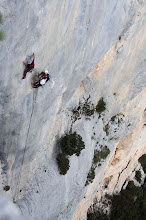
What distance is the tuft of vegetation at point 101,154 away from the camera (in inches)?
628

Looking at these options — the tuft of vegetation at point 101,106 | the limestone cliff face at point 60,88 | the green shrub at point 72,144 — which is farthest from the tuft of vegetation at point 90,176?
the tuft of vegetation at point 101,106

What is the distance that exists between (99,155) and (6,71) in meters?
10.9

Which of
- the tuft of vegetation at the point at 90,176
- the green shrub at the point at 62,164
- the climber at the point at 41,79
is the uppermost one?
the climber at the point at 41,79

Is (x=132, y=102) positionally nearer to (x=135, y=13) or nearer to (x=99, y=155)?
(x=99, y=155)

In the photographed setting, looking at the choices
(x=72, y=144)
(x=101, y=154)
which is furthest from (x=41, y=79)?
(x=101, y=154)

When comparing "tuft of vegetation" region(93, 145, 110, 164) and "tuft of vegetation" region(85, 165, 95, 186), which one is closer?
"tuft of vegetation" region(85, 165, 95, 186)

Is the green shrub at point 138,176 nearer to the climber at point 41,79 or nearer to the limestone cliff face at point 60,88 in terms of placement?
the limestone cliff face at point 60,88

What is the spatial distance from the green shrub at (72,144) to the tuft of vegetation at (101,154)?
241 cm

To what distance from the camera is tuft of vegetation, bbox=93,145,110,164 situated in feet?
52.3

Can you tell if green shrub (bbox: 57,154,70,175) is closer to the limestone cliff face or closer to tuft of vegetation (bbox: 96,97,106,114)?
the limestone cliff face

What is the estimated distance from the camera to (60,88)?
35.3 ft

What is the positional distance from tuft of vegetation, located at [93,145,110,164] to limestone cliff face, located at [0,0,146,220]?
0.58 metres

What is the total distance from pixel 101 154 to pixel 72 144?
12.8 ft

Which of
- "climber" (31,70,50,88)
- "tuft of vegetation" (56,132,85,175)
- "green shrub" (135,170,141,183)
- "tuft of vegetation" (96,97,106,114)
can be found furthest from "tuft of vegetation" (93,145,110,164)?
"green shrub" (135,170,141,183)
